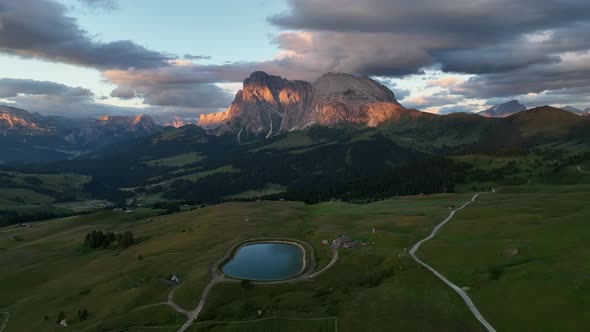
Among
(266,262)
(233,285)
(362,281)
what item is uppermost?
(362,281)

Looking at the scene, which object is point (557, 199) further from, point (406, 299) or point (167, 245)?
point (167, 245)

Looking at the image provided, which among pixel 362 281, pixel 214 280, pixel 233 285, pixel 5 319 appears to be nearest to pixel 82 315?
pixel 5 319

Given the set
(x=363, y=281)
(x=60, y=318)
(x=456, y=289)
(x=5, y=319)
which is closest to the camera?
(x=456, y=289)

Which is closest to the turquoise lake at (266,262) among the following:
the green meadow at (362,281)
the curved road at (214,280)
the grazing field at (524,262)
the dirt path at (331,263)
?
the curved road at (214,280)

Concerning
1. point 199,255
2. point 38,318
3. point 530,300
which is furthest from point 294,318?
point 38,318

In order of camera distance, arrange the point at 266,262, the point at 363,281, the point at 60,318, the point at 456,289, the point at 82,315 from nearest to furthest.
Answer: the point at 456,289 < the point at 363,281 < the point at 82,315 < the point at 60,318 < the point at 266,262

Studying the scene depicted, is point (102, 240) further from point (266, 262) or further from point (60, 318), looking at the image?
point (266, 262)
